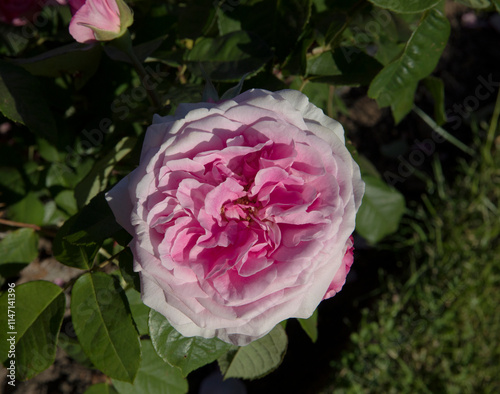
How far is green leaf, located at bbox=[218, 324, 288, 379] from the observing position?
819mm

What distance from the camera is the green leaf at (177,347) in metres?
0.67

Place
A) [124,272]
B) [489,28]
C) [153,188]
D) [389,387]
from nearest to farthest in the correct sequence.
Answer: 1. [153,188]
2. [124,272]
3. [389,387]
4. [489,28]

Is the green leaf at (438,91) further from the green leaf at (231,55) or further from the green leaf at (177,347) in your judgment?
the green leaf at (177,347)

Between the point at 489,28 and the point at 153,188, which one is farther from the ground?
the point at 153,188

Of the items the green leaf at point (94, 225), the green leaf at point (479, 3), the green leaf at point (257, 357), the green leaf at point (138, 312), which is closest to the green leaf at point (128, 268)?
the green leaf at point (94, 225)

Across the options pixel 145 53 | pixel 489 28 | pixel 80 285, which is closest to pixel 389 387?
pixel 80 285

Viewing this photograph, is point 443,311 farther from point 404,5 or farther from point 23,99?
point 23,99

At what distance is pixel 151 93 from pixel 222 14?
222 millimetres

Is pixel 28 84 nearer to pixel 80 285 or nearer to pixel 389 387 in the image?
pixel 80 285

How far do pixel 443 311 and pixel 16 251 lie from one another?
1692 millimetres

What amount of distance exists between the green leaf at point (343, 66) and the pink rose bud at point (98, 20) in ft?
1.15

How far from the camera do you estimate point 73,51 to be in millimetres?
802

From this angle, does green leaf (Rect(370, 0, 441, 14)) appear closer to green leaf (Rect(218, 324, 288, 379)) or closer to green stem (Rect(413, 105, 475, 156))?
green leaf (Rect(218, 324, 288, 379))

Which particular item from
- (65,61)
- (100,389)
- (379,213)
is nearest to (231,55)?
(65,61)
